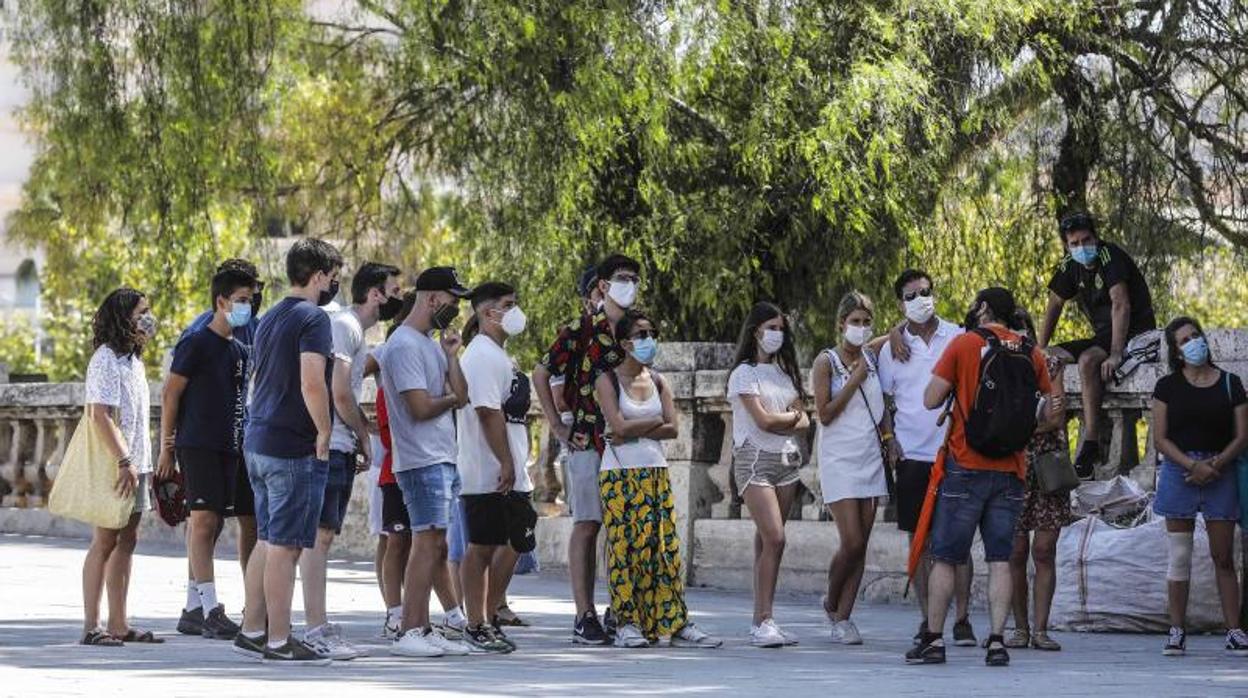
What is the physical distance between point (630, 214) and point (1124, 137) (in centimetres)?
413

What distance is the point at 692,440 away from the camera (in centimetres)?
1609

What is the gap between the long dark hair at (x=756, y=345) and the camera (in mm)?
12016

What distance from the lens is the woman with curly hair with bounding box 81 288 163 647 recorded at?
1126 centimetres

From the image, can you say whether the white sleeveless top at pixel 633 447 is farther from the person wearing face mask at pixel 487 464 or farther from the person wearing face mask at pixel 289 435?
the person wearing face mask at pixel 289 435

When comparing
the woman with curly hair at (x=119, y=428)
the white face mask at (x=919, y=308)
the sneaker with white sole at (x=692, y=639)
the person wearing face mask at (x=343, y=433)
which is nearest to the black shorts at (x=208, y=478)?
the woman with curly hair at (x=119, y=428)

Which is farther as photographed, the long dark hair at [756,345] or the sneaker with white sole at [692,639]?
the long dark hair at [756,345]

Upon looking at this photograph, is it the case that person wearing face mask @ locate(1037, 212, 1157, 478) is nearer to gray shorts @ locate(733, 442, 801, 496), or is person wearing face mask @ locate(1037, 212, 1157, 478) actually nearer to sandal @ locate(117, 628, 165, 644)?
gray shorts @ locate(733, 442, 801, 496)

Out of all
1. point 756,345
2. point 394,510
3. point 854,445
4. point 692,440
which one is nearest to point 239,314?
point 394,510

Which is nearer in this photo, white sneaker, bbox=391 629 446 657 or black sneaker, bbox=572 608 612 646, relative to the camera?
white sneaker, bbox=391 629 446 657

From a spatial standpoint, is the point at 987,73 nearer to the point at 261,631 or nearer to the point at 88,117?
the point at 88,117

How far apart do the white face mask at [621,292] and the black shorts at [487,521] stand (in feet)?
3.65

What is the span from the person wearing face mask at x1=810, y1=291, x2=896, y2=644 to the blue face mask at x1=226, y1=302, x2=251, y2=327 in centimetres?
272

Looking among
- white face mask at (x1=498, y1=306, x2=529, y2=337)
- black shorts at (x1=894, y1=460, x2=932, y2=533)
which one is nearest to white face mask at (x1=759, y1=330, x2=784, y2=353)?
black shorts at (x1=894, y1=460, x2=932, y2=533)

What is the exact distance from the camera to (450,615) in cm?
1172
